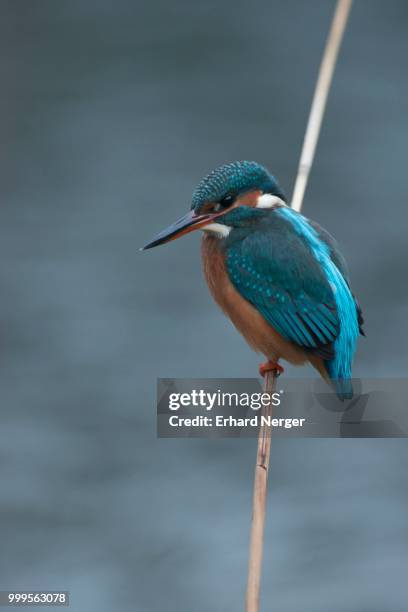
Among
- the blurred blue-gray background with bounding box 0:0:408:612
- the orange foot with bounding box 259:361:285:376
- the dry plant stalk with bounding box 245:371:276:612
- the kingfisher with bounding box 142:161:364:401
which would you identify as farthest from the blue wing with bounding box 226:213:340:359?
the blurred blue-gray background with bounding box 0:0:408:612

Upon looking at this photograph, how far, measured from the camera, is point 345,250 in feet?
16.5

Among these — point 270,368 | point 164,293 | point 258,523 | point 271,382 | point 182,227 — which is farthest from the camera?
point 164,293

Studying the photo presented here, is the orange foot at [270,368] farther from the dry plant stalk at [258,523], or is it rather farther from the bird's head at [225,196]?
the dry plant stalk at [258,523]

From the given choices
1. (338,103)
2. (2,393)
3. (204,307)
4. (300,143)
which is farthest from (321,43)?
(2,393)

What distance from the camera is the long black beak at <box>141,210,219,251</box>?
274cm

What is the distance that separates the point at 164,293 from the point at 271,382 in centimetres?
205

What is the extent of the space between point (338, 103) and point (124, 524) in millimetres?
2520

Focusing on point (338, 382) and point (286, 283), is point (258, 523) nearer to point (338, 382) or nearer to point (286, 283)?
point (338, 382)

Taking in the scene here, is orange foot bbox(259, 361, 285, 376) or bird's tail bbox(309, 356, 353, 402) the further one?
orange foot bbox(259, 361, 285, 376)

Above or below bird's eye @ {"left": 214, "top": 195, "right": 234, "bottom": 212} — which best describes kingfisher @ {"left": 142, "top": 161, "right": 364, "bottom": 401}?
below

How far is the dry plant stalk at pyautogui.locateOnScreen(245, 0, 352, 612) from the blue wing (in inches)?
4.3

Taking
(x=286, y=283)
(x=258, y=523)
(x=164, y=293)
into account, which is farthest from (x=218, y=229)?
(x=164, y=293)

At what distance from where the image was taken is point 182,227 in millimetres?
2791

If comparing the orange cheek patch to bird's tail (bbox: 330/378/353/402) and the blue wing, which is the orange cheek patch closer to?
the blue wing
